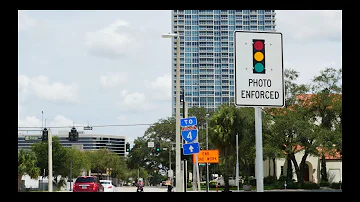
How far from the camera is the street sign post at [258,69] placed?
22.0 feet

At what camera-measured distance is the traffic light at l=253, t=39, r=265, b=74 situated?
6785 millimetres

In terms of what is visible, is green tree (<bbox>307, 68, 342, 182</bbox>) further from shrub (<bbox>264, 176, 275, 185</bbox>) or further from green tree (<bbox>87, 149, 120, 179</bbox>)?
green tree (<bbox>87, 149, 120, 179</bbox>)

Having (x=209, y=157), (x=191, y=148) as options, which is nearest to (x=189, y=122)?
(x=191, y=148)

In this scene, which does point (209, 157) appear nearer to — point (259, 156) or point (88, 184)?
point (88, 184)

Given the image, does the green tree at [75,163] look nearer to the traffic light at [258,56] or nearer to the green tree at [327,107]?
the green tree at [327,107]

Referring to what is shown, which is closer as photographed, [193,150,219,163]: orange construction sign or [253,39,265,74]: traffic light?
[253,39,265,74]: traffic light

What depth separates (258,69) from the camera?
680 centimetres

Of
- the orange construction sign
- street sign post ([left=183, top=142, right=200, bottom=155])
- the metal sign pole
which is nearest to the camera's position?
the metal sign pole

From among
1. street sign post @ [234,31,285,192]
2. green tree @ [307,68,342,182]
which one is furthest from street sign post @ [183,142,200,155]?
green tree @ [307,68,342,182]

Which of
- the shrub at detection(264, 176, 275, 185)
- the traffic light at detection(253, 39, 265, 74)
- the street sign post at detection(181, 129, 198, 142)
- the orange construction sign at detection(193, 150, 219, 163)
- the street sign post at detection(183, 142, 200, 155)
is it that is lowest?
the shrub at detection(264, 176, 275, 185)
